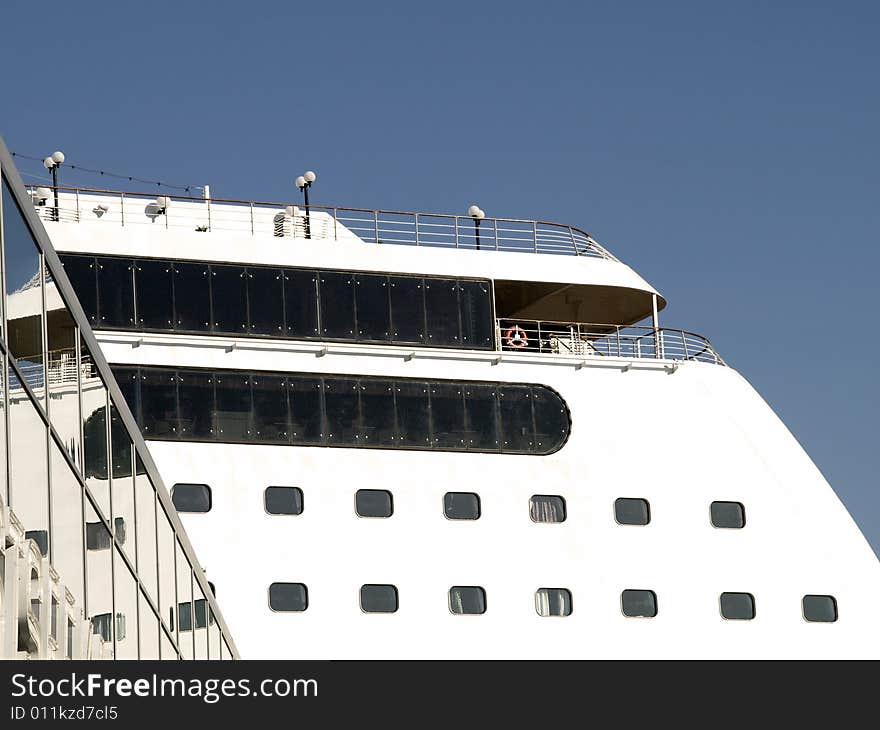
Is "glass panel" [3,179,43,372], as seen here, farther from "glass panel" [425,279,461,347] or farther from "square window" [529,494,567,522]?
"glass panel" [425,279,461,347]

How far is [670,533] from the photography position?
25266 millimetres

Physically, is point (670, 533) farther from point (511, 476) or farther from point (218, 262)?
point (218, 262)

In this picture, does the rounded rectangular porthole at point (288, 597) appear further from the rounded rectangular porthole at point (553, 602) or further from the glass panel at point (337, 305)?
the glass panel at point (337, 305)

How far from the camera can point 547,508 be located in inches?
985

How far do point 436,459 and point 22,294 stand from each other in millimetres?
15678

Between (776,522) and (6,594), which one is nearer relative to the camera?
(6,594)

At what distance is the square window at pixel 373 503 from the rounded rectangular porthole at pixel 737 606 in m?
5.36

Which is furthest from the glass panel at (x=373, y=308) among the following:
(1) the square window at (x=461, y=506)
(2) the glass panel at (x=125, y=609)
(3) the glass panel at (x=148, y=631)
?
(2) the glass panel at (x=125, y=609)

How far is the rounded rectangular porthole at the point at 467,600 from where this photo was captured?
24.0 m

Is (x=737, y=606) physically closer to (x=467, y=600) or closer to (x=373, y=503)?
(x=467, y=600)

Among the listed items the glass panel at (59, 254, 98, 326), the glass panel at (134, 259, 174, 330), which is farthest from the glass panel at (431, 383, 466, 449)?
the glass panel at (59, 254, 98, 326)
